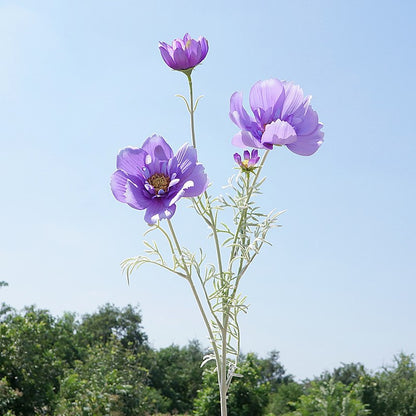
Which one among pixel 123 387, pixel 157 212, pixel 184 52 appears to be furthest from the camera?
pixel 123 387

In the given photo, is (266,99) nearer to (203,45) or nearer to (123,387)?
(203,45)

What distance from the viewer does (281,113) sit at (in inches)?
72.6

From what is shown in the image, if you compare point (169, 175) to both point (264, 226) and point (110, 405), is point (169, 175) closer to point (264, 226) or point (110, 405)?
point (264, 226)

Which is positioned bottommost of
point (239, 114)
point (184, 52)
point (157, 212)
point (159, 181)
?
point (157, 212)

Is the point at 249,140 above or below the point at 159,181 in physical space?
above

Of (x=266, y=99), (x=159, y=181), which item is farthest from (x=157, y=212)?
(x=266, y=99)

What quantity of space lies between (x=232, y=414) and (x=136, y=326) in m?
5.07

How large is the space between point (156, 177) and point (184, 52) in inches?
16.9

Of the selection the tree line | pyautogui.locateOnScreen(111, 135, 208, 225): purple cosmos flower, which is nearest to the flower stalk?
pyautogui.locateOnScreen(111, 135, 208, 225): purple cosmos flower

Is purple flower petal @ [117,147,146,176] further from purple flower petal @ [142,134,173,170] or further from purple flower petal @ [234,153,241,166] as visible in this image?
purple flower petal @ [234,153,241,166]

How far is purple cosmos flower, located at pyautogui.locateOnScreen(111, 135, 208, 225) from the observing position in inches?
66.1

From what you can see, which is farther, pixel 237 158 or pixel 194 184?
pixel 237 158

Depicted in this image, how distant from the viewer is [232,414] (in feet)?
26.8

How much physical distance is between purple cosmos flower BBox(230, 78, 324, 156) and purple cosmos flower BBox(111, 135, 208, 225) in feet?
0.69
